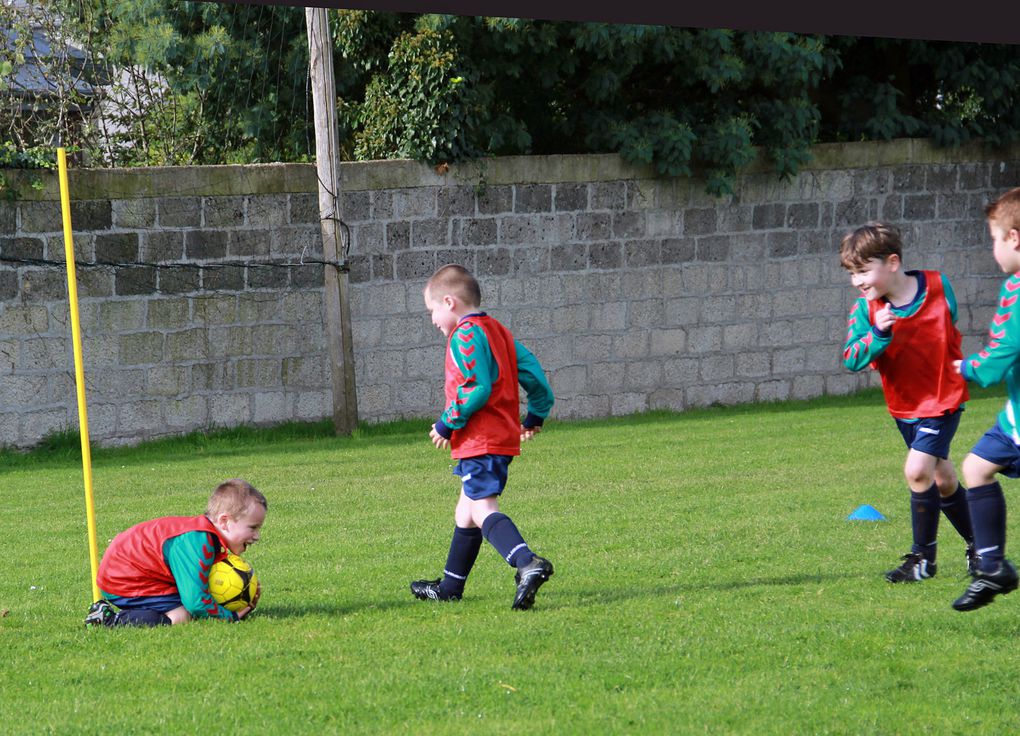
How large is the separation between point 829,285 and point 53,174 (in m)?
8.78

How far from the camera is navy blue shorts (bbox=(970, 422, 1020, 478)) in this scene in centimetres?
550

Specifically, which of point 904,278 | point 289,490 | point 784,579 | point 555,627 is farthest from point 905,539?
point 289,490

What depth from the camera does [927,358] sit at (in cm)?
649

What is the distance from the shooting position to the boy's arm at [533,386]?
6.46 meters

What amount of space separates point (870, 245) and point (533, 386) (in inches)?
64.4

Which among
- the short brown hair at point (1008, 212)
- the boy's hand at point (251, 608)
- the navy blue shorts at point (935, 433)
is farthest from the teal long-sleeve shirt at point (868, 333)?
the boy's hand at point (251, 608)

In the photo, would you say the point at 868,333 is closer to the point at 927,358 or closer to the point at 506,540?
the point at 927,358

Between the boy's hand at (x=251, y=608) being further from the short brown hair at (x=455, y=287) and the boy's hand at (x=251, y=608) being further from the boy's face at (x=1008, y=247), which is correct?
the boy's face at (x=1008, y=247)

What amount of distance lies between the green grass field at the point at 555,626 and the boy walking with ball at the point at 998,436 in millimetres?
252

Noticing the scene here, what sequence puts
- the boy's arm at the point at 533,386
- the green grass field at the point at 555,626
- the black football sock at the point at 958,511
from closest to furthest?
the green grass field at the point at 555,626
the boy's arm at the point at 533,386
the black football sock at the point at 958,511

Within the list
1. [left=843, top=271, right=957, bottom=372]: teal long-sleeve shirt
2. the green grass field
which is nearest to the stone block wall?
the green grass field

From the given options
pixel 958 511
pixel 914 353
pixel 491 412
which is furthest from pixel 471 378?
pixel 958 511

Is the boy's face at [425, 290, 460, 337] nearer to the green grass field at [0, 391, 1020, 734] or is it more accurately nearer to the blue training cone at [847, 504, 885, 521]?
the green grass field at [0, 391, 1020, 734]

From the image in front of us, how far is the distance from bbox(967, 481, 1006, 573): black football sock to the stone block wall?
29.9 ft
